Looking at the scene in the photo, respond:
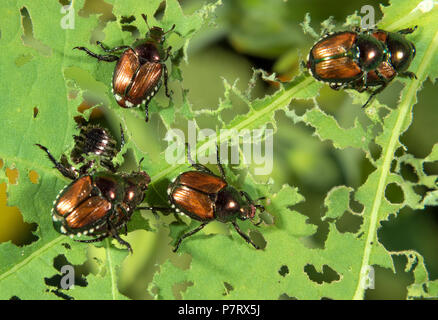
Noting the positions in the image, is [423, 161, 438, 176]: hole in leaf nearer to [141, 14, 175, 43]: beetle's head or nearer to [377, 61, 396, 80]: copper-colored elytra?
[377, 61, 396, 80]: copper-colored elytra

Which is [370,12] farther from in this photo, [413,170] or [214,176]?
[214,176]

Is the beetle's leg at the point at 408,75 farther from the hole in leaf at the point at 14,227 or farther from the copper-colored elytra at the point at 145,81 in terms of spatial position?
the hole in leaf at the point at 14,227

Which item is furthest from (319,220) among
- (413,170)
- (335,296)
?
(413,170)

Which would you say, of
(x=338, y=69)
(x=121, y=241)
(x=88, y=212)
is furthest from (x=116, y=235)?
(x=338, y=69)

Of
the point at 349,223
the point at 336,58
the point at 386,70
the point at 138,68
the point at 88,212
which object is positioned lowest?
the point at 349,223

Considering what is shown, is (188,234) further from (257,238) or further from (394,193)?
(394,193)

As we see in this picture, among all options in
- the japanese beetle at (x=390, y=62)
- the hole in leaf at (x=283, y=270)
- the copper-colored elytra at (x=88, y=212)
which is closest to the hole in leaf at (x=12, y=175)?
the copper-colored elytra at (x=88, y=212)

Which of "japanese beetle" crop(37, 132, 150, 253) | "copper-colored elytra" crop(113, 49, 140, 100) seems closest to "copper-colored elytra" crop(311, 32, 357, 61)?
"copper-colored elytra" crop(113, 49, 140, 100)
